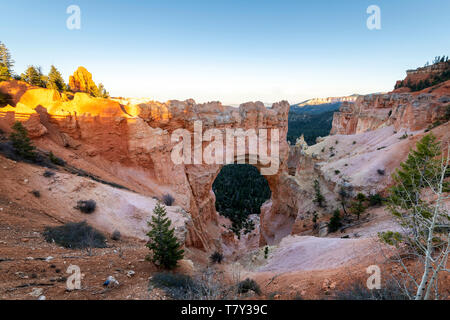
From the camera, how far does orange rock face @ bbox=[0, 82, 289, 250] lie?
1394 centimetres

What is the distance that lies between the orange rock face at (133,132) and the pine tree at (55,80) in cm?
663

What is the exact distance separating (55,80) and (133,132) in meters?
12.9

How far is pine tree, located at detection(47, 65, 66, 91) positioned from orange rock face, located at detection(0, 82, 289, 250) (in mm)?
6634

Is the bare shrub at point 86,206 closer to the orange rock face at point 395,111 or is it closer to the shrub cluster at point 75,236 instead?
the shrub cluster at point 75,236

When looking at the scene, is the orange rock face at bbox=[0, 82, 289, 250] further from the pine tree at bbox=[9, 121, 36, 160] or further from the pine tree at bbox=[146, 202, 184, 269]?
the pine tree at bbox=[146, 202, 184, 269]

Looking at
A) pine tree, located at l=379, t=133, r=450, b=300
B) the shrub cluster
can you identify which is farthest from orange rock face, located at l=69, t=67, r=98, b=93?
pine tree, located at l=379, t=133, r=450, b=300

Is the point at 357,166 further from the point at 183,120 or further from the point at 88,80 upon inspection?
the point at 88,80

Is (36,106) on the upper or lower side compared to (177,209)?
upper

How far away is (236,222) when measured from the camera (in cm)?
3133

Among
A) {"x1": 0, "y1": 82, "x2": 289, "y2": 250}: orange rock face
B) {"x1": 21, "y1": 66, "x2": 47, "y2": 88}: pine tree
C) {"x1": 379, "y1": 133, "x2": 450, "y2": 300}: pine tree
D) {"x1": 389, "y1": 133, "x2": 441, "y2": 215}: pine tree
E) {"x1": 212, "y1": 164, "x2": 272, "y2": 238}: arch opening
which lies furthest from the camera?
{"x1": 212, "y1": 164, "x2": 272, "y2": 238}: arch opening

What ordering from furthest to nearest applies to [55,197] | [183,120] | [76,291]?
[183,120], [55,197], [76,291]
